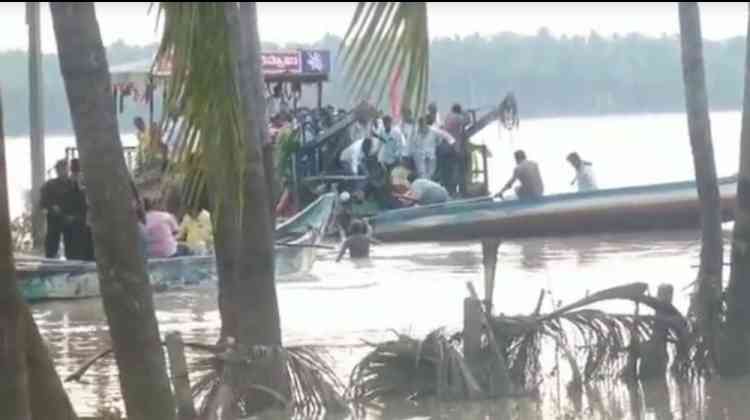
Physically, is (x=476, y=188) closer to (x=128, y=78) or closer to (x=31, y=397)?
(x=128, y=78)

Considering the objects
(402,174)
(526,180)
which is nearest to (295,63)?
(402,174)

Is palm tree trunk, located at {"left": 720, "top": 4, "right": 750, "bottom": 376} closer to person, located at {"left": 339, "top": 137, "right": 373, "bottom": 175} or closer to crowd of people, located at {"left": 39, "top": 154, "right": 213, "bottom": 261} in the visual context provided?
crowd of people, located at {"left": 39, "top": 154, "right": 213, "bottom": 261}

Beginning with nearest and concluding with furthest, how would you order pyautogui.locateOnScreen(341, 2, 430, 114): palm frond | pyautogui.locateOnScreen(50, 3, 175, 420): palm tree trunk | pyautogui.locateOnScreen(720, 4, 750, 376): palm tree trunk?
pyautogui.locateOnScreen(341, 2, 430, 114): palm frond, pyautogui.locateOnScreen(50, 3, 175, 420): palm tree trunk, pyautogui.locateOnScreen(720, 4, 750, 376): palm tree trunk

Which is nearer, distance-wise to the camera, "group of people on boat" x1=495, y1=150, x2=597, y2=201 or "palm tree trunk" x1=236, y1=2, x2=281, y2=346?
"palm tree trunk" x1=236, y1=2, x2=281, y2=346

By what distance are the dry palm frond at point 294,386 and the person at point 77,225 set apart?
35.1 feet

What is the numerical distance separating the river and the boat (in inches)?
9.1

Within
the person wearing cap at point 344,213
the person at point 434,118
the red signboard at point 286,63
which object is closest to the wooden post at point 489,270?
the person at point 434,118

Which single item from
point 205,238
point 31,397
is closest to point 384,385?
point 31,397

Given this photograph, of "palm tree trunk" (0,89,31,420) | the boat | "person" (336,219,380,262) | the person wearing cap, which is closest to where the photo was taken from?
"palm tree trunk" (0,89,31,420)

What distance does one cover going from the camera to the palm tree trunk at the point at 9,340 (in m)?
7.45

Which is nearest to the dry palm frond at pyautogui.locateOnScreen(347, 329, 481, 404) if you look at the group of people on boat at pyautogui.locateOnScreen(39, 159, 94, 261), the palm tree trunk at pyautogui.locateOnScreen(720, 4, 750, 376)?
the palm tree trunk at pyautogui.locateOnScreen(720, 4, 750, 376)

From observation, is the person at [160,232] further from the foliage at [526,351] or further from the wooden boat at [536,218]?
the foliage at [526,351]

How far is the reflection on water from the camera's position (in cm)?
1226

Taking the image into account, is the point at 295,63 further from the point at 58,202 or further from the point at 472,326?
the point at 472,326
